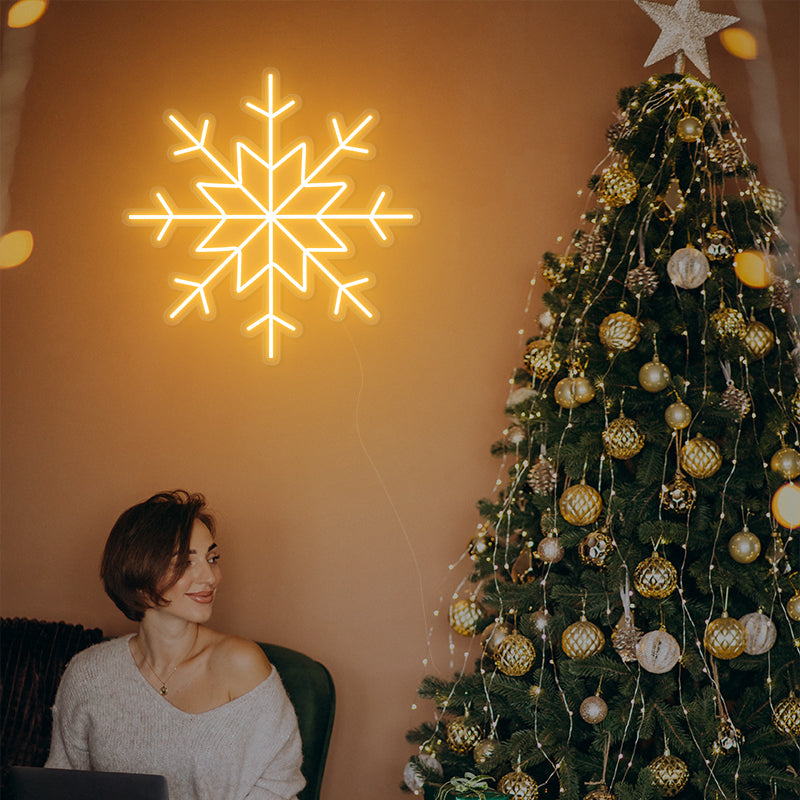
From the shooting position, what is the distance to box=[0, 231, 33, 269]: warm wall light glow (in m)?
2.49

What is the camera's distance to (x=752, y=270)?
1672 mm

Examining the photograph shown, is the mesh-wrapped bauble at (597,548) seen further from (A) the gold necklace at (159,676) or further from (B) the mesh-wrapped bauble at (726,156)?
(A) the gold necklace at (159,676)

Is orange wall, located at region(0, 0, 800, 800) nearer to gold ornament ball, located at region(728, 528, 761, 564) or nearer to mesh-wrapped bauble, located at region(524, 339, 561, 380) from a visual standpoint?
mesh-wrapped bauble, located at region(524, 339, 561, 380)

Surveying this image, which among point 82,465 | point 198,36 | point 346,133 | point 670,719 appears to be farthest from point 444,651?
point 198,36

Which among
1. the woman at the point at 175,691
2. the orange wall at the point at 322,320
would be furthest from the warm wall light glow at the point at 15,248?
the woman at the point at 175,691

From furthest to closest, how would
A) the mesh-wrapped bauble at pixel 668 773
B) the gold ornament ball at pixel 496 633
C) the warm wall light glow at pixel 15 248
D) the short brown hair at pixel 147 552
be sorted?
the warm wall light glow at pixel 15 248 < the short brown hair at pixel 147 552 < the gold ornament ball at pixel 496 633 < the mesh-wrapped bauble at pixel 668 773

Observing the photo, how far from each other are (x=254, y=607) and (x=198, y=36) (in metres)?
1.80

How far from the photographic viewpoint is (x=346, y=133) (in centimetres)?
231

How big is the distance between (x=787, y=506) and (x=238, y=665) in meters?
1.32

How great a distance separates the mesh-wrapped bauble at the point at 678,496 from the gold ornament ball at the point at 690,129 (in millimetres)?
737

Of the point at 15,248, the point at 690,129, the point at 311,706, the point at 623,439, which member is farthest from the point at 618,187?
the point at 15,248

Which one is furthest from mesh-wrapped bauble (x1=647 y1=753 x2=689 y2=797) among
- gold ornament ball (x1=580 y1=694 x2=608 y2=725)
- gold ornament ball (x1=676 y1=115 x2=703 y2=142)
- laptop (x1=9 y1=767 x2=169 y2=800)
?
gold ornament ball (x1=676 y1=115 x2=703 y2=142)

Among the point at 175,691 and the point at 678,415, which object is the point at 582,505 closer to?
the point at 678,415

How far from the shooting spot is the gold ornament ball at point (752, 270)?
167cm
